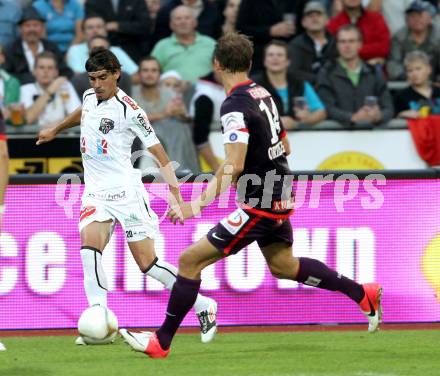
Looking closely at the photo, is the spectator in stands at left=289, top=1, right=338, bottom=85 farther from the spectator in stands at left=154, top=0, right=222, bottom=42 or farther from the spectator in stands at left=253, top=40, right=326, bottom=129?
the spectator in stands at left=154, top=0, right=222, bottom=42

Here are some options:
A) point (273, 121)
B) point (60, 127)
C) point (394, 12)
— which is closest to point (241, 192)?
point (273, 121)

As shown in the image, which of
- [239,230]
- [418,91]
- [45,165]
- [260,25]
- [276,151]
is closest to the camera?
[239,230]

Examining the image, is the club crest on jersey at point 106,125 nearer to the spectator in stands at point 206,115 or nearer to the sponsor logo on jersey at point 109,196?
the sponsor logo on jersey at point 109,196

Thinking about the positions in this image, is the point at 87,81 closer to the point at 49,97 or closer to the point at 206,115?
the point at 49,97

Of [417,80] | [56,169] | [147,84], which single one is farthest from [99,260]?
[417,80]

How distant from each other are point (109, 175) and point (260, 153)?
1.34m

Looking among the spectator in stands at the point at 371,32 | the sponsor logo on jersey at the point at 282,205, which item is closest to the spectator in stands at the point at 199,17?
the spectator in stands at the point at 371,32

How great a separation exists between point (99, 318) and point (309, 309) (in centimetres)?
209

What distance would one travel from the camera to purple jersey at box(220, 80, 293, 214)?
7.62 metres

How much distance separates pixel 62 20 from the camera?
13.9 meters

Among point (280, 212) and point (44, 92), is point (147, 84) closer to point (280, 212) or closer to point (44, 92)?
point (44, 92)

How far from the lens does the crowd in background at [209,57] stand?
12.4 metres

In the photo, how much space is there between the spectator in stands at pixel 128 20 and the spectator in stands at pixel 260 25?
1158 millimetres

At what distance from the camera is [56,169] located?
1184 centimetres
